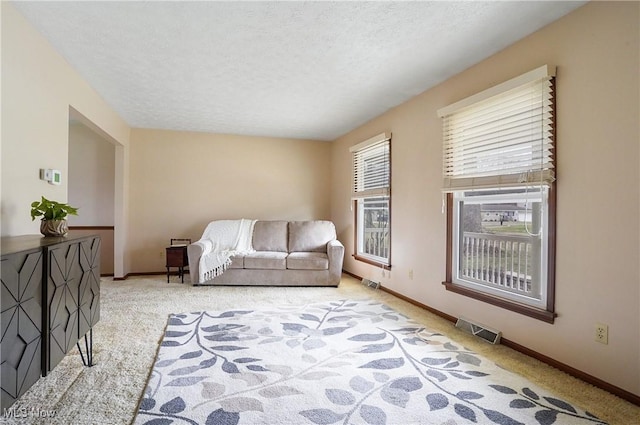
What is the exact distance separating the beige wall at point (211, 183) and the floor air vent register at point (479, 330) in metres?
3.68

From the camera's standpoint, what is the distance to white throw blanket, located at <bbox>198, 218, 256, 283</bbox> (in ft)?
15.4

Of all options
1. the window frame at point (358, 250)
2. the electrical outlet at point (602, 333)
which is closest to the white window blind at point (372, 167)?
the window frame at point (358, 250)

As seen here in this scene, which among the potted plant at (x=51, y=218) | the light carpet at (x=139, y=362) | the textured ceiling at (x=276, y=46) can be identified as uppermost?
the textured ceiling at (x=276, y=46)

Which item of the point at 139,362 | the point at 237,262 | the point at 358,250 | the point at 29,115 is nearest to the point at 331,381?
the point at 139,362

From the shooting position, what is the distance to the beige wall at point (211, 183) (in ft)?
18.0

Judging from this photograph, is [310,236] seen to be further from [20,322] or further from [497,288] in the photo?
[20,322]

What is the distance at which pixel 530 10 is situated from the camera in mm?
2182

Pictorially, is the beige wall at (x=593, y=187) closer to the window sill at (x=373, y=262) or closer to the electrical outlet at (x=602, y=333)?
the electrical outlet at (x=602, y=333)

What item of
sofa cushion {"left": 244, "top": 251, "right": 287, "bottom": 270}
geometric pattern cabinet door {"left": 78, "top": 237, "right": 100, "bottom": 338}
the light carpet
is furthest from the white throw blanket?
geometric pattern cabinet door {"left": 78, "top": 237, "right": 100, "bottom": 338}

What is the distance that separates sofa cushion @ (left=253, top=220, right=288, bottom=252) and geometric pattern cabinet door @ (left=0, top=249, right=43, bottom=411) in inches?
151

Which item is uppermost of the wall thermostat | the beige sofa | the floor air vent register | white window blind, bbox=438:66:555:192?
white window blind, bbox=438:66:555:192

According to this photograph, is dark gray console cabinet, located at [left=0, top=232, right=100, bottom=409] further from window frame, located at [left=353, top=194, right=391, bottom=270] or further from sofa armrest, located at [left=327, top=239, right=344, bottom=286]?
window frame, located at [left=353, top=194, right=391, bottom=270]

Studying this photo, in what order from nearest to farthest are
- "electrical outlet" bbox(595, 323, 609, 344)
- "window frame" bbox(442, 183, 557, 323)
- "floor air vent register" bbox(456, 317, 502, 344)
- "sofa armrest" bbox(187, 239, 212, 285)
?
"electrical outlet" bbox(595, 323, 609, 344), "window frame" bbox(442, 183, 557, 323), "floor air vent register" bbox(456, 317, 502, 344), "sofa armrest" bbox(187, 239, 212, 285)

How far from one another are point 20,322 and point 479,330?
10.1 ft
